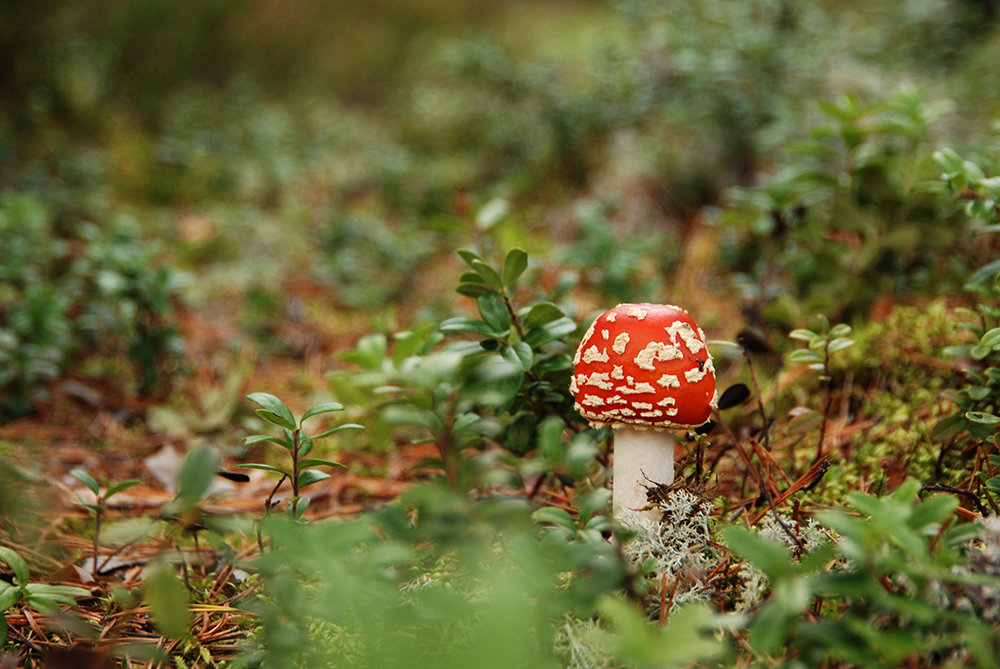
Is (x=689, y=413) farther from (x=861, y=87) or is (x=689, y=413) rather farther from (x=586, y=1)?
(x=586, y=1)

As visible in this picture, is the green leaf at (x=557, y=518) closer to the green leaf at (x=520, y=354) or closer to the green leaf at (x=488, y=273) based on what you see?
the green leaf at (x=520, y=354)

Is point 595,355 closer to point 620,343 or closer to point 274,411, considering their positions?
point 620,343

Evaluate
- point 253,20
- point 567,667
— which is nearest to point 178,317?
point 567,667

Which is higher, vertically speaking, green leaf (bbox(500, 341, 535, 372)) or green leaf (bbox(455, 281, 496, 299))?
green leaf (bbox(455, 281, 496, 299))

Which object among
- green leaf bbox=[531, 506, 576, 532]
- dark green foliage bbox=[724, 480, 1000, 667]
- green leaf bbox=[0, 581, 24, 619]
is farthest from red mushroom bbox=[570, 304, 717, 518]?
green leaf bbox=[0, 581, 24, 619]

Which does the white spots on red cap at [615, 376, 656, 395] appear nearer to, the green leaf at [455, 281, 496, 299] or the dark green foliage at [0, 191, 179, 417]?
the green leaf at [455, 281, 496, 299]

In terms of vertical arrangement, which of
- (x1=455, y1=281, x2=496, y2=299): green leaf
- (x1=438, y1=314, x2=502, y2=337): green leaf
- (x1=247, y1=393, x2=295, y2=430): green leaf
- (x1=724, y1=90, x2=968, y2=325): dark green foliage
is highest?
(x1=724, y1=90, x2=968, y2=325): dark green foliage
